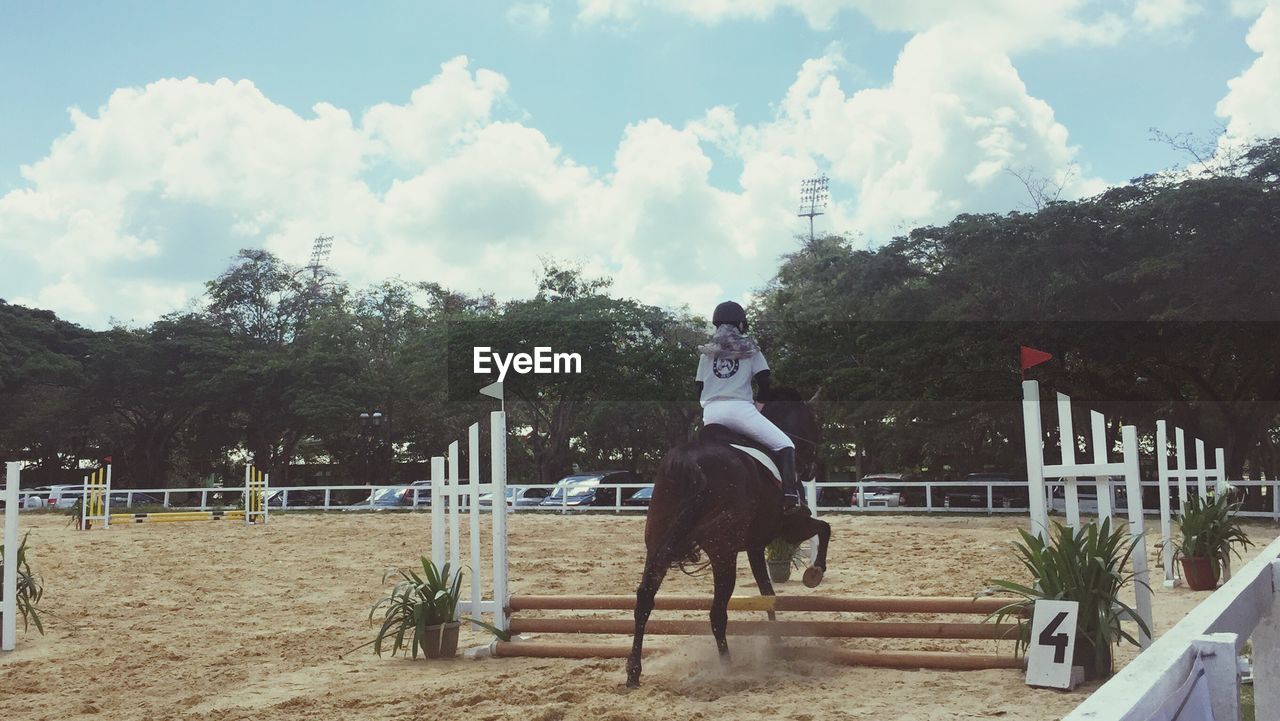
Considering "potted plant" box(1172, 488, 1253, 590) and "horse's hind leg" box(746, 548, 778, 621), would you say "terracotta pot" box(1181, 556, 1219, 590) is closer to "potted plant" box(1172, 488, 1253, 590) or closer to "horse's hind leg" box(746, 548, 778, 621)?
"potted plant" box(1172, 488, 1253, 590)

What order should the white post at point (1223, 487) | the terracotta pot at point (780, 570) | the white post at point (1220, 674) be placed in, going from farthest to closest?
the terracotta pot at point (780, 570) → the white post at point (1223, 487) → the white post at point (1220, 674)

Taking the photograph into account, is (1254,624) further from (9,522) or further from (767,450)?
(9,522)

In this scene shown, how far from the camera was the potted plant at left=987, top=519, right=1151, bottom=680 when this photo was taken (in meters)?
5.21

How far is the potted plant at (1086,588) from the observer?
5.21 m

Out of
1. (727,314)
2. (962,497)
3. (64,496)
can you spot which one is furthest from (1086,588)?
(64,496)

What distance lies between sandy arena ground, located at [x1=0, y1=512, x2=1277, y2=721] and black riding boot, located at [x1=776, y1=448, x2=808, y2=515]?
93 cm

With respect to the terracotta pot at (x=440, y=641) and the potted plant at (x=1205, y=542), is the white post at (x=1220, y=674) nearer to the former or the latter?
the terracotta pot at (x=440, y=641)

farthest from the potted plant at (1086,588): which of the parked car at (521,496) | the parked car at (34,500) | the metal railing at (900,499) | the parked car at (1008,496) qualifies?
the parked car at (34,500)

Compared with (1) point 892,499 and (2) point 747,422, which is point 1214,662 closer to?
(2) point 747,422

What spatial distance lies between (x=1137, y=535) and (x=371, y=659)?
194 inches

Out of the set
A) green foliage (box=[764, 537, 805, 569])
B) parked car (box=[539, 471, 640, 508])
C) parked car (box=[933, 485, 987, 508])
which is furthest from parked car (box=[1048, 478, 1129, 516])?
green foliage (box=[764, 537, 805, 569])

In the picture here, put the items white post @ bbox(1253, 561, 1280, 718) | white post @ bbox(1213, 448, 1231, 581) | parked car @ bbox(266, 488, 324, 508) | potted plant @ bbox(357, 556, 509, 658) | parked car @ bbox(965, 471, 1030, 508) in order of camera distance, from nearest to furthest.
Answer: white post @ bbox(1253, 561, 1280, 718)
potted plant @ bbox(357, 556, 509, 658)
white post @ bbox(1213, 448, 1231, 581)
parked car @ bbox(965, 471, 1030, 508)
parked car @ bbox(266, 488, 324, 508)

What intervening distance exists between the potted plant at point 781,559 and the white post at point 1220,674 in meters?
7.91

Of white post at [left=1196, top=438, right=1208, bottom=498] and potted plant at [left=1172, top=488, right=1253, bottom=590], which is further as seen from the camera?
white post at [left=1196, top=438, right=1208, bottom=498]
